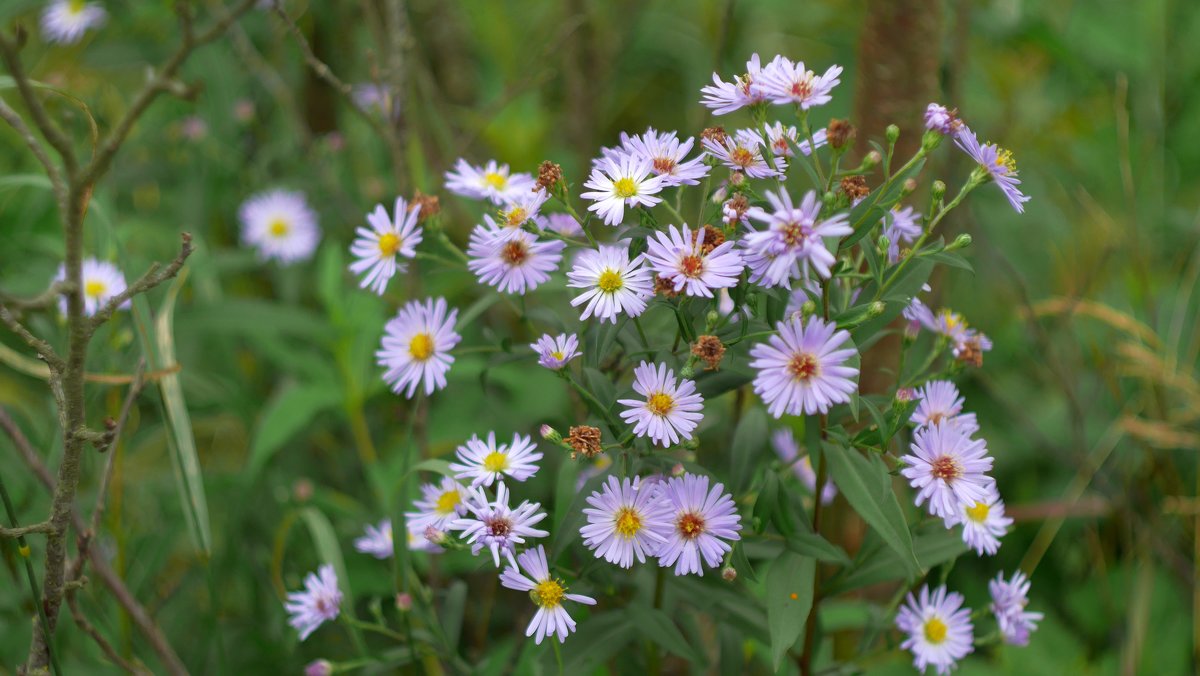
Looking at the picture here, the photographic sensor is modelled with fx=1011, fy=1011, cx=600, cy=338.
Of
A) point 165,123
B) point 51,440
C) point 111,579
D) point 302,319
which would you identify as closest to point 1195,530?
point 302,319

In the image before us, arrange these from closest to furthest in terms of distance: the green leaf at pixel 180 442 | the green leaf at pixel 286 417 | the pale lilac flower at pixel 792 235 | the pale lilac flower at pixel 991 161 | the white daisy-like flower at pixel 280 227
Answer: the pale lilac flower at pixel 792 235
the pale lilac flower at pixel 991 161
the green leaf at pixel 180 442
the green leaf at pixel 286 417
the white daisy-like flower at pixel 280 227

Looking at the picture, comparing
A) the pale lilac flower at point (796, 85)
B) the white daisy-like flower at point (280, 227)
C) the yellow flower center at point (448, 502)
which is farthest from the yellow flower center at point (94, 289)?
the pale lilac flower at point (796, 85)

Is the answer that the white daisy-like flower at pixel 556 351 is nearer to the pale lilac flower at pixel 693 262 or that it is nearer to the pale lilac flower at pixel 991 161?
the pale lilac flower at pixel 693 262

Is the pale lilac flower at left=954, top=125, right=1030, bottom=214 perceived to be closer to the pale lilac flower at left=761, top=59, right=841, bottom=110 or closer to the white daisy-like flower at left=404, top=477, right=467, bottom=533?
the pale lilac flower at left=761, top=59, right=841, bottom=110

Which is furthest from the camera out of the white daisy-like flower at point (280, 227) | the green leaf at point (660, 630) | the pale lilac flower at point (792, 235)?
the white daisy-like flower at point (280, 227)

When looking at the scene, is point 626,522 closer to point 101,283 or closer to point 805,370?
point 805,370

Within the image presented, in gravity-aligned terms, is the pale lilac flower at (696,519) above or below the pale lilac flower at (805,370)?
below

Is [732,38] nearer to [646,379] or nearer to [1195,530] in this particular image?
[1195,530]
